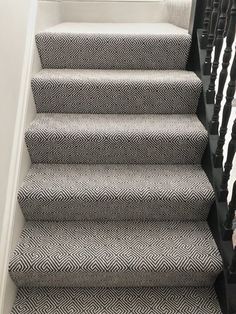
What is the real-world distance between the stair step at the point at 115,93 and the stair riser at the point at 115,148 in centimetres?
25

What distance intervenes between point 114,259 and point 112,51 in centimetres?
121

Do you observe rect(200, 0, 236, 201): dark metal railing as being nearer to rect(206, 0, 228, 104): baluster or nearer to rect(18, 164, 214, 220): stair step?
rect(206, 0, 228, 104): baluster

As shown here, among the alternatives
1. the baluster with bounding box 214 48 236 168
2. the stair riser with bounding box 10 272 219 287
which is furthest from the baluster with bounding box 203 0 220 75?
the stair riser with bounding box 10 272 219 287

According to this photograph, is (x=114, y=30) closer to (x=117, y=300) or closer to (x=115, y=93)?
(x=115, y=93)

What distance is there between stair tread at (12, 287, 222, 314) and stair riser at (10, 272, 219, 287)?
0.10ft

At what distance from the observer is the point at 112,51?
1.71m

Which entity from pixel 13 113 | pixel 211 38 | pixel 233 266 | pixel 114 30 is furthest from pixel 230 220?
pixel 114 30

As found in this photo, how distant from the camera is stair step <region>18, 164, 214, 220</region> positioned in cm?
131

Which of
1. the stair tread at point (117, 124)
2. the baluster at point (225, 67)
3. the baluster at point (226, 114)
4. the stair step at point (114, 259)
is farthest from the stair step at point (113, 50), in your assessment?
the stair step at point (114, 259)

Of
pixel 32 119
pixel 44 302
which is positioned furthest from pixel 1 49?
pixel 44 302

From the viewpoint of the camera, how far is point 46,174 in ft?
4.61

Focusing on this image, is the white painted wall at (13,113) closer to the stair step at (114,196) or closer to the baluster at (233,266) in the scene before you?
the stair step at (114,196)

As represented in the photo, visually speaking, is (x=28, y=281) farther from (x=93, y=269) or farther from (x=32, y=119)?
(x=32, y=119)

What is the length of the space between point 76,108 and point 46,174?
1.41 feet
